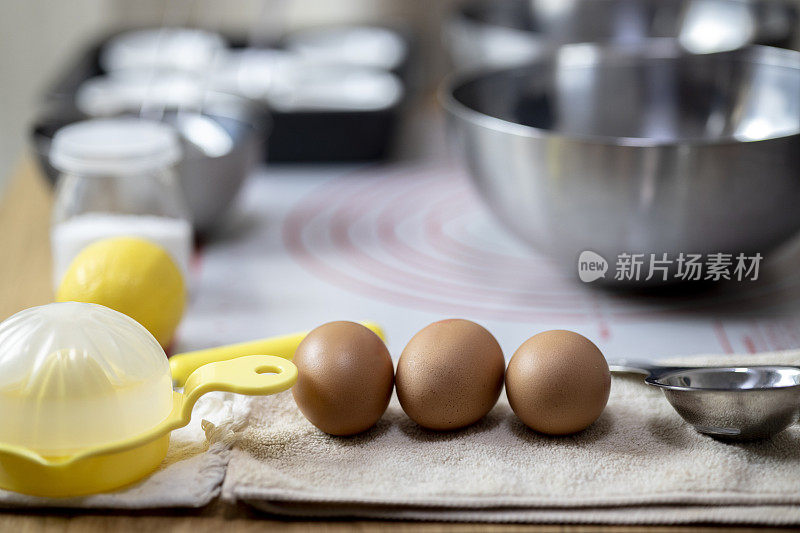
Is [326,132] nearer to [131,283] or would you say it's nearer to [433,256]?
[433,256]

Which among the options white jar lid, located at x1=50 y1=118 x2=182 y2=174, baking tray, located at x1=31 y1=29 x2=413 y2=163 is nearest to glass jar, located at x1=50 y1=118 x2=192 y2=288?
white jar lid, located at x1=50 y1=118 x2=182 y2=174

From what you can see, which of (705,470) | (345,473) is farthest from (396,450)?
(705,470)

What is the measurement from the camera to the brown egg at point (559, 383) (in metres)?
0.56

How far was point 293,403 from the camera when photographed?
25.0 inches

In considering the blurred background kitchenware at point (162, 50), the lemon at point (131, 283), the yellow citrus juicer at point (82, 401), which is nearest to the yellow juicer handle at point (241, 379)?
the yellow citrus juicer at point (82, 401)

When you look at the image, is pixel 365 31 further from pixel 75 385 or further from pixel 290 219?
pixel 75 385

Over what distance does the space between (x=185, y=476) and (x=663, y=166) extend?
17.7 inches

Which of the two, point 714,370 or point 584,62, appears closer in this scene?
point 714,370

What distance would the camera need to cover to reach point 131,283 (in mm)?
682

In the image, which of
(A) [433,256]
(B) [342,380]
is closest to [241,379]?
(B) [342,380]

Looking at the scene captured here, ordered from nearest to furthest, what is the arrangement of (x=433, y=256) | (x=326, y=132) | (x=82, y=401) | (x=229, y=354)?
(x=82, y=401)
(x=229, y=354)
(x=433, y=256)
(x=326, y=132)

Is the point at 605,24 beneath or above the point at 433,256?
above

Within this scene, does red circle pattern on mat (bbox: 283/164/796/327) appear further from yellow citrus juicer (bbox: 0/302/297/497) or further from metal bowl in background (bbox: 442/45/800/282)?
yellow citrus juicer (bbox: 0/302/297/497)

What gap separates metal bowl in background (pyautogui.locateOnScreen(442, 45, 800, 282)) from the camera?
74 centimetres
